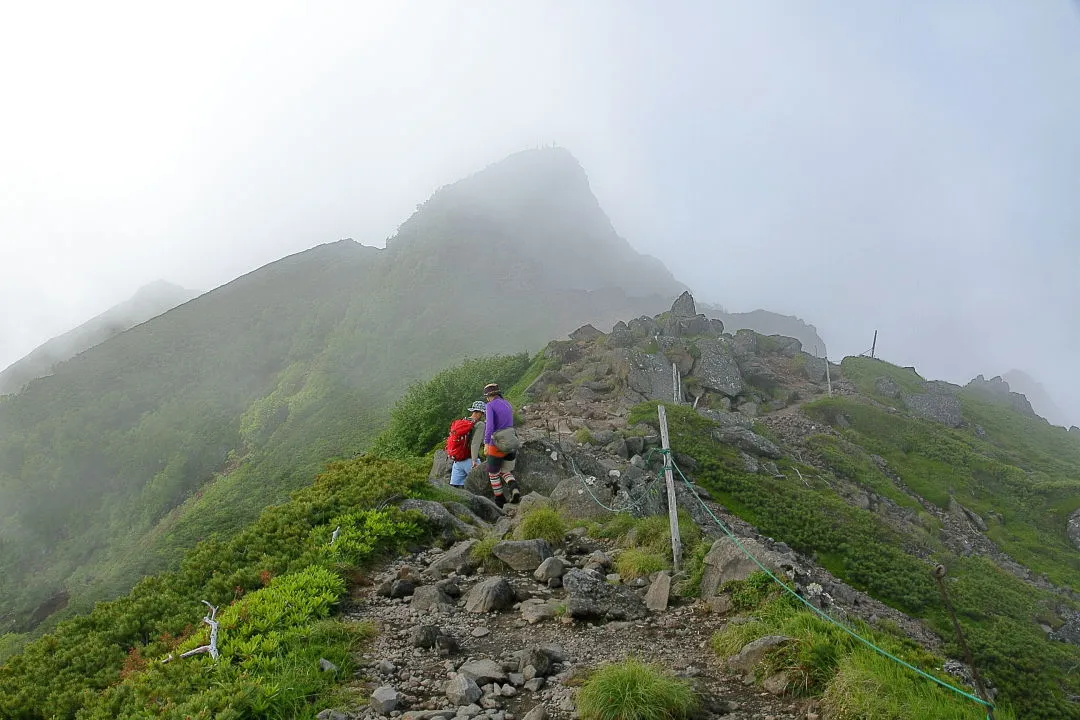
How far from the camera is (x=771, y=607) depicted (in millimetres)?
7320

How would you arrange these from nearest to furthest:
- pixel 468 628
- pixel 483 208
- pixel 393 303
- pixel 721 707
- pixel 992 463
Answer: pixel 721 707 → pixel 468 628 → pixel 992 463 → pixel 393 303 → pixel 483 208

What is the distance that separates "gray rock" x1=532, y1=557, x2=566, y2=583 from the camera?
9.40m

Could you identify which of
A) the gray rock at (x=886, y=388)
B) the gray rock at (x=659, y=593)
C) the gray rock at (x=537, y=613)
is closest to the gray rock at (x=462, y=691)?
the gray rock at (x=537, y=613)

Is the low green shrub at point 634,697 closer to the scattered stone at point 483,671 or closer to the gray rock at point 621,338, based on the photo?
the scattered stone at point 483,671

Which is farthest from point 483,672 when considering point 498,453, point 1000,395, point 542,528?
point 1000,395

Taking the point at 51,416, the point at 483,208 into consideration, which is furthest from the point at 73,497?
the point at 483,208

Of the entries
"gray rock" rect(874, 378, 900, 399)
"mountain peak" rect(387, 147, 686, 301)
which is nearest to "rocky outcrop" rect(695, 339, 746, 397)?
"gray rock" rect(874, 378, 900, 399)

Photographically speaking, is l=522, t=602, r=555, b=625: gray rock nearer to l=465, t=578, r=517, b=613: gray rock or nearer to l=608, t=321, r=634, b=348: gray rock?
l=465, t=578, r=517, b=613: gray rock

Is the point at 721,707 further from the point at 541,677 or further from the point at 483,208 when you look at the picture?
the point at 483,208

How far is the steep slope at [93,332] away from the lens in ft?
323

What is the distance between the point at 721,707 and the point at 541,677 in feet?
6.09

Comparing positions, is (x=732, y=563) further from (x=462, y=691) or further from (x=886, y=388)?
(x=886, y=388)

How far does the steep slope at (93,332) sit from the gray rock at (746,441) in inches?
3707

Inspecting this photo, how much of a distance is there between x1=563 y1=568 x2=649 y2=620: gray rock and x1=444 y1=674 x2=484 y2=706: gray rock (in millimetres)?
2220
